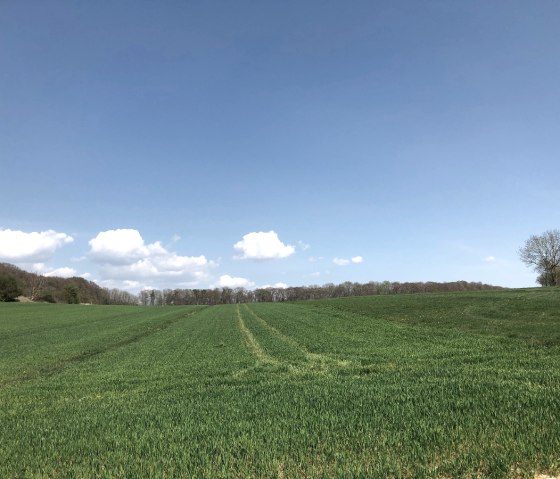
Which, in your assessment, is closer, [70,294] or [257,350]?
[257,350]

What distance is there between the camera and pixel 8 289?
14275cm

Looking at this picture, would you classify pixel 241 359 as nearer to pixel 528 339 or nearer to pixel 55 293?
pixel 528 339

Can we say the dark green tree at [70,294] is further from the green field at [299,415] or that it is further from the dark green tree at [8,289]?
the green field at [299,415]

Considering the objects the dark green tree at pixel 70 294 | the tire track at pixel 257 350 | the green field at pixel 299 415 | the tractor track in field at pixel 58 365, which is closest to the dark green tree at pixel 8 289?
the dark green tree at pixel 70 294

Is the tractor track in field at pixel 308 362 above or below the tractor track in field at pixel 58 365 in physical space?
above

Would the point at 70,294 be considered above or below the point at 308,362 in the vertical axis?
above

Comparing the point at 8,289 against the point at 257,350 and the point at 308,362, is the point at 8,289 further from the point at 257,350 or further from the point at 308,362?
the point at 308,362

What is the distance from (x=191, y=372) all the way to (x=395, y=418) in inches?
442

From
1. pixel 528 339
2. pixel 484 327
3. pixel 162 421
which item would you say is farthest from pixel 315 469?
pixel 484 327

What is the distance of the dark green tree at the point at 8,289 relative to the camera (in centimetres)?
14188

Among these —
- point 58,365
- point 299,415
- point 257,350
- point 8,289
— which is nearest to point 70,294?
point 8,289

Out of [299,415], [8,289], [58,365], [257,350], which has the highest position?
[8,289]

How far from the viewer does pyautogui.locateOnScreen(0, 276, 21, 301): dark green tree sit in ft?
465

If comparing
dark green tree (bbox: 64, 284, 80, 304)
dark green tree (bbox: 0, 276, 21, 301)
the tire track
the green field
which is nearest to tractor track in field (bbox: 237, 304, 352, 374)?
the tire track
